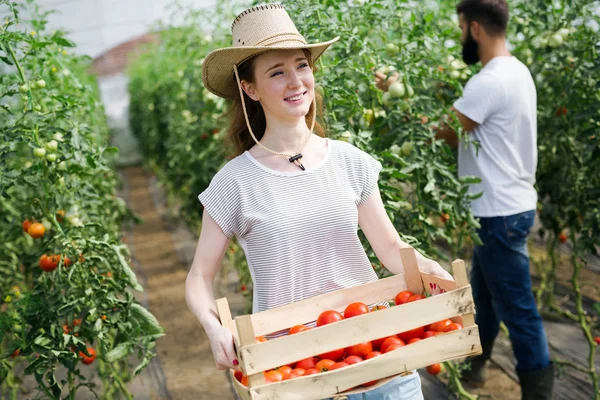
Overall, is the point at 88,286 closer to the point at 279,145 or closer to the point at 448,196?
the point at 279,145

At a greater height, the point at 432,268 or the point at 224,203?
the point at 224,203

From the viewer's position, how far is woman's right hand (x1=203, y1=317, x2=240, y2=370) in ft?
4.34

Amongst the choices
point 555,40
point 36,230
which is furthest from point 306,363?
point 555,40

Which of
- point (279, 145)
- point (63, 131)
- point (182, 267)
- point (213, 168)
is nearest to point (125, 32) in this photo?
Answer: point (182, 267)

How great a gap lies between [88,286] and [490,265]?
1.43m

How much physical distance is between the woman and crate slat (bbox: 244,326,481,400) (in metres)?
0.17

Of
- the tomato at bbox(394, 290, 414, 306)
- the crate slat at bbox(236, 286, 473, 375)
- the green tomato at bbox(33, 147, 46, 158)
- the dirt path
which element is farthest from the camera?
the dirt path

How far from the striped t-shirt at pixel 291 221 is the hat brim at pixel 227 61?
0.23 m

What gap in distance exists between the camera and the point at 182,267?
223 inches

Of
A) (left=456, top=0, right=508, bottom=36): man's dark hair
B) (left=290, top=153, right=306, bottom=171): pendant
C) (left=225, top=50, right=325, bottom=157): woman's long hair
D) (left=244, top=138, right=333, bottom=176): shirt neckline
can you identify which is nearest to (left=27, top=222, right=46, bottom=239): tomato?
(left=225, top=50, right=325, bottom=157): woman's long hair

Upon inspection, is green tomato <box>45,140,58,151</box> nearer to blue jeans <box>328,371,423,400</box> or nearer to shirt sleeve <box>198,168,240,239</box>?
shirt sleeve <box>198,168,240,239</box>

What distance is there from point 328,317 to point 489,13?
1611 millimetres

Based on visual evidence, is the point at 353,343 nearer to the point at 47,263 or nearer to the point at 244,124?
the point at 244,124

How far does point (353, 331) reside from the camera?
1.30 metres
